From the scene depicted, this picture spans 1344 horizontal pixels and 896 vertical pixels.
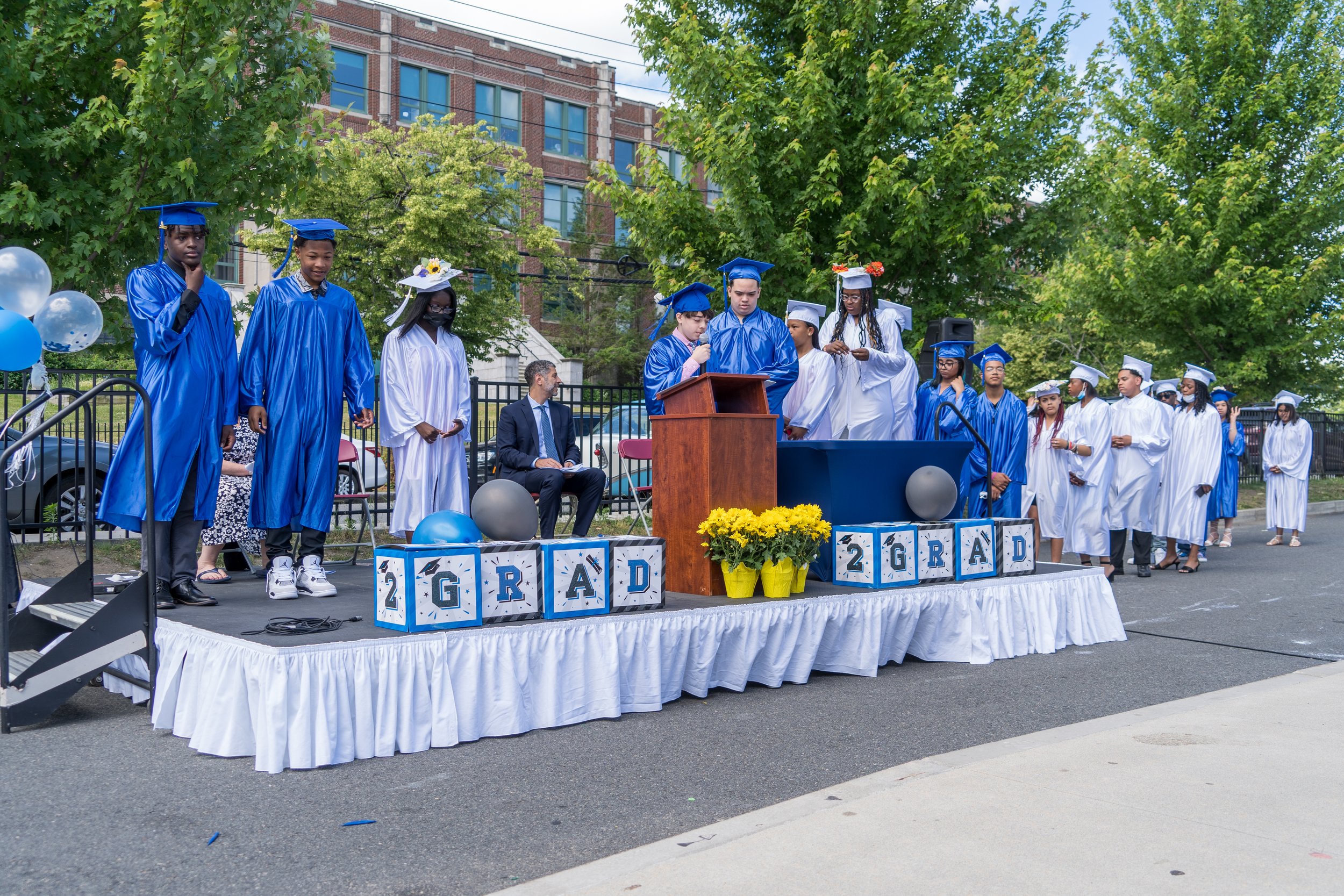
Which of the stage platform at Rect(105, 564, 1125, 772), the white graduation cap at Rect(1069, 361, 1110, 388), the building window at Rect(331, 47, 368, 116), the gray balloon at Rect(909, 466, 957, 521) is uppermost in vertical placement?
the building window at Rect(331, 47, 368, 116)

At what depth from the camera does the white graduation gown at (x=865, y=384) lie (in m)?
8.08

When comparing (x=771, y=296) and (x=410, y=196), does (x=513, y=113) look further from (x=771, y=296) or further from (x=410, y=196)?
(x=771, y=296)

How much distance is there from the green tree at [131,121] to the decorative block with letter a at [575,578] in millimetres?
4931

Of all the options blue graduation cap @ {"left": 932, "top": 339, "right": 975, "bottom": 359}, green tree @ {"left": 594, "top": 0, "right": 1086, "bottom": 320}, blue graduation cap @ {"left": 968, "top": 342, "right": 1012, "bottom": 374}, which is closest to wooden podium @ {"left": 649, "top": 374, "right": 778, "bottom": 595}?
blue graduation cap @ {"left": 932, "top": 339, "right": 975, "bottom": 359}

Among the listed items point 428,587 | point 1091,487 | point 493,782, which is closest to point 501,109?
point 1091,487

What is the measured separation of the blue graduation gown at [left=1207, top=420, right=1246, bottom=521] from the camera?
14117 mm

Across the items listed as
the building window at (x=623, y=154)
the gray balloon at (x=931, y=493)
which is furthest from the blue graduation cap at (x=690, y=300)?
the building window at (x=623, y=154)

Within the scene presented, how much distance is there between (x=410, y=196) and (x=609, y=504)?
50.1 ft

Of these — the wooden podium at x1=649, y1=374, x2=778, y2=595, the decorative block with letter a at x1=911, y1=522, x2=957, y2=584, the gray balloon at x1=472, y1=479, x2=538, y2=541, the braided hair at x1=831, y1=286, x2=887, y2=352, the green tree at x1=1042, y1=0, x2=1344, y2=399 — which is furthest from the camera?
the green tree at x1=1042, y1=0, x2=1344, y2=399

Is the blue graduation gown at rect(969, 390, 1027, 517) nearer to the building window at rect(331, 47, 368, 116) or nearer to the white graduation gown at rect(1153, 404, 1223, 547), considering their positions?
the white graduation gown at rect(1153, 404, 1223, 547)

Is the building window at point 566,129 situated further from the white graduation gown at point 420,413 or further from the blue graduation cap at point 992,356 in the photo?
the white graduation gown at point 420,413

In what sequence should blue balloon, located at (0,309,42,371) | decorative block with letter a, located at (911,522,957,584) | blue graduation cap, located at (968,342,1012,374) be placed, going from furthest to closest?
blue graduation cap, located at (968,342,1012,374)
decorative block with letter a, located at (911,522,957,584)
blue balloon, located at (0,309,42,371)

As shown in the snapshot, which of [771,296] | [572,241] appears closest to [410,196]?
[771,296]

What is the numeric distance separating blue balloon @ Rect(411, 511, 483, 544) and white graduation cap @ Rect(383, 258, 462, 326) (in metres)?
1.89
